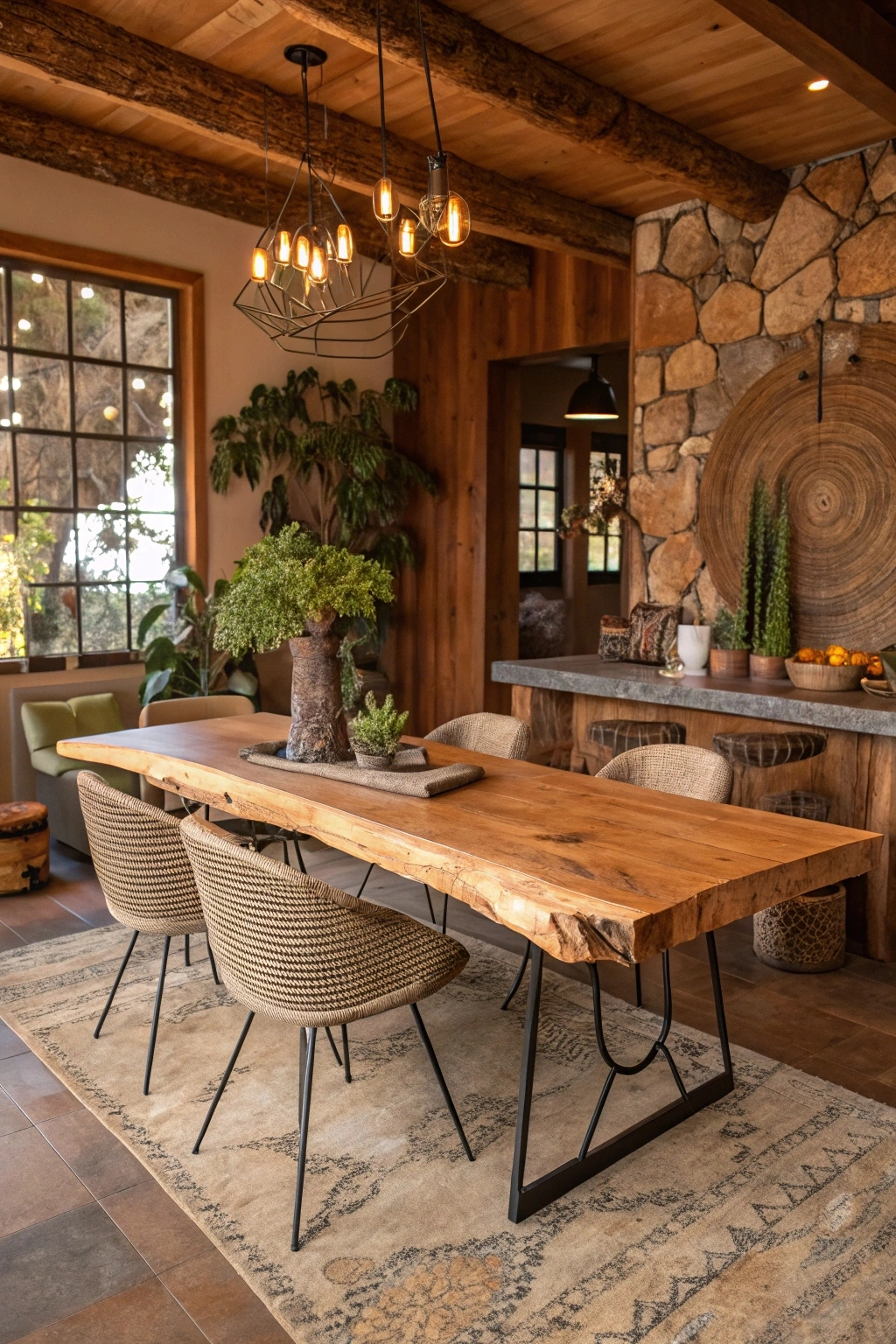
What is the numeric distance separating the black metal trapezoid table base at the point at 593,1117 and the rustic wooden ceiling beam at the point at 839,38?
8.13 feet

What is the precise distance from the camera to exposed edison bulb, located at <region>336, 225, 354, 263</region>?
2.99m

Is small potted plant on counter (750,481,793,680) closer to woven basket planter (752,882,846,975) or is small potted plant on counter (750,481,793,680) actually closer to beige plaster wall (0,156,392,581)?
woven basket planter (752,882,846,975)

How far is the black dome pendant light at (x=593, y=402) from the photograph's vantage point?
6.19 meters

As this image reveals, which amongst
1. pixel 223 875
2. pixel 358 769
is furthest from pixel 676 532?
pixel 223 875

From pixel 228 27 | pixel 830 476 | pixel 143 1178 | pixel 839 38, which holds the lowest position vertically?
pixel 143 1178

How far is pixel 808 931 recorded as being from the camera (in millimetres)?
3428

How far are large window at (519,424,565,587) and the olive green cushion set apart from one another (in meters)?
3.62

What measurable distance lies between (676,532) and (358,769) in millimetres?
2680

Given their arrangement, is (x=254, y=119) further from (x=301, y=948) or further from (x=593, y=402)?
(x=301, y=948)

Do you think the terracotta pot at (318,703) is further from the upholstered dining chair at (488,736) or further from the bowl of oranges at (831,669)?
the bowl of oranges at (831,669)

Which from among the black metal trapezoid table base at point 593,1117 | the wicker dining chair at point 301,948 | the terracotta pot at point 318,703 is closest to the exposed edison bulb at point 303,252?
the terracotta pot at point 318,703

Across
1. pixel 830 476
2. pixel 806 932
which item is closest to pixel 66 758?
pixel 806 932

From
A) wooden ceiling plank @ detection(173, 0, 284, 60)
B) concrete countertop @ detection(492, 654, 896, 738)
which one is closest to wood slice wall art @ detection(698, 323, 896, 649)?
concrete countertop @ detection(492, 654, 896, 738)

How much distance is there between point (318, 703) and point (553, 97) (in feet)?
7.39
